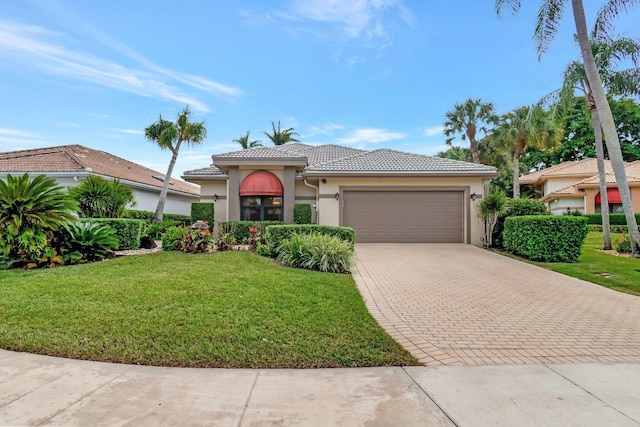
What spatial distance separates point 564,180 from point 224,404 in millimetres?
38048

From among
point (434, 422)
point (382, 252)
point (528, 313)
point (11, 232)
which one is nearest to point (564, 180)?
point (382, 252)

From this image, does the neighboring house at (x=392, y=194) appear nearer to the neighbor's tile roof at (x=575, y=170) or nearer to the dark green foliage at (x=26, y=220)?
the dark green foliage at (x=26, y=220)

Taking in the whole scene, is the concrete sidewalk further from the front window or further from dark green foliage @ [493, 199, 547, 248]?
the front window

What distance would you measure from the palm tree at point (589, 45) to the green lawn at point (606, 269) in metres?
1.27

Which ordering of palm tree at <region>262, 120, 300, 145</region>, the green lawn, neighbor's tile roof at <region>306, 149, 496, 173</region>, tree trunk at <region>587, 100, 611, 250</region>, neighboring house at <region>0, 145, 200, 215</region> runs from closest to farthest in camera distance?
the green lawn
tree trunk at <region>587, 100, 611, 250</region>
neighbor's tile roof at <region>306, 149, 496, 173</region>
neighboring house at <region>0, 145, 200, 215</region>
palm tree at <region>262, 120, 300, 145</region>

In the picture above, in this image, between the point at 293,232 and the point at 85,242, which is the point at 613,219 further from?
the point at 85,242

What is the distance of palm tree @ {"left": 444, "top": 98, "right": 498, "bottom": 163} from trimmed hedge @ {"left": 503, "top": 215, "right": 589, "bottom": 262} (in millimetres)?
20470

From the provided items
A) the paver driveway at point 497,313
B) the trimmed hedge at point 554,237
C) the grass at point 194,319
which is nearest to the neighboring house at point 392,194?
the trimmed hedge at point 554,237

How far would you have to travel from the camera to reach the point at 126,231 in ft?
37.3

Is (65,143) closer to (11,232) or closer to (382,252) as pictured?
(11,232)

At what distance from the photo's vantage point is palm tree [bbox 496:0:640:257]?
442 inches

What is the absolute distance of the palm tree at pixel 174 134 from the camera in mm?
19625

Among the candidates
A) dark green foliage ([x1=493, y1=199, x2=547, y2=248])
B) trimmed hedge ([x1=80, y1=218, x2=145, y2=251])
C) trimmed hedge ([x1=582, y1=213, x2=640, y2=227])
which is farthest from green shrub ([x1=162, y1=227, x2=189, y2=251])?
trimmed hedge ([x1=582, y1=213, x2=640, y2=227])

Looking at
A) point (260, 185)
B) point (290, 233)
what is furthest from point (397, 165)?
point (290, 233)
